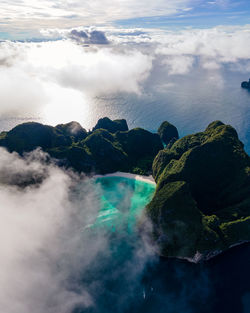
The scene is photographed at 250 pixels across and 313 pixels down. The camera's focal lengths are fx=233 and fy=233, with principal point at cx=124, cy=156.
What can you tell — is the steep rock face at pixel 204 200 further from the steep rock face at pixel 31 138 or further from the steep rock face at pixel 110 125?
the steep rock face at pixel 110 125

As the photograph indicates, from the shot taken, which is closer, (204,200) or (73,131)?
(204,200)

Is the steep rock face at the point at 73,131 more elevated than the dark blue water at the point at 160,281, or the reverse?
the steep rock face at the point at 73,131

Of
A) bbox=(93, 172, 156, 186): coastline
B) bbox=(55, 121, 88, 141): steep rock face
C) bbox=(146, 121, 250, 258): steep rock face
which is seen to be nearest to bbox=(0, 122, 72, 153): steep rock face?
bbox=(55, 121, 88, 141): steep rock face

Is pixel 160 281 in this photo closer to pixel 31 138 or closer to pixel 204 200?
pixel 204 200

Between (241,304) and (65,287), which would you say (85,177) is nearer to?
(65,287)

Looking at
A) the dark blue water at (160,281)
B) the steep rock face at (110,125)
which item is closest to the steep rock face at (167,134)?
the steep rock face at (110,125)

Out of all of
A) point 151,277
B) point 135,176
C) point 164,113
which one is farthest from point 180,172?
point 164,113

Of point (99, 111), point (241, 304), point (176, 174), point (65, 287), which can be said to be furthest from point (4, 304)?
point (99, 111)
